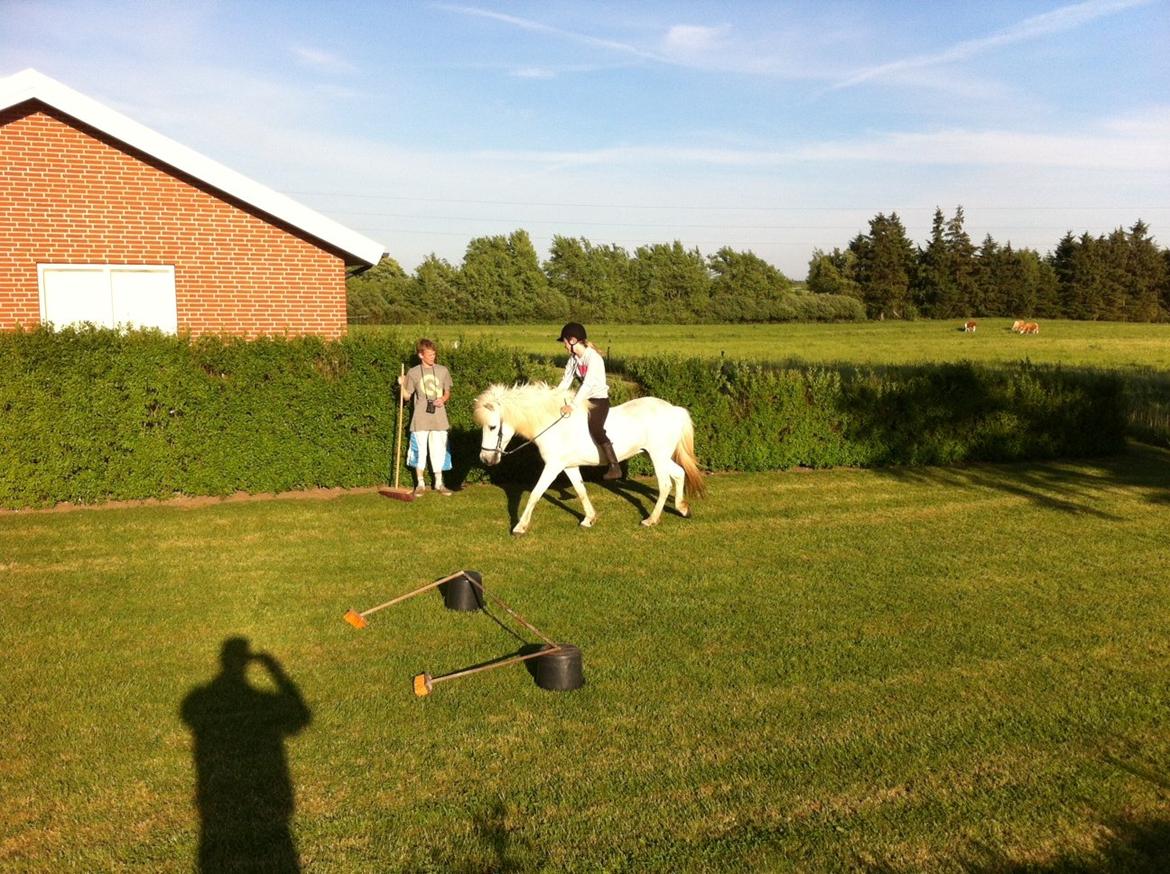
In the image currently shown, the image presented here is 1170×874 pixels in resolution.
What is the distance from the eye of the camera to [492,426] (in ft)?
35.2

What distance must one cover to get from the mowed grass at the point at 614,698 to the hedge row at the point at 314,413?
1.11 meters

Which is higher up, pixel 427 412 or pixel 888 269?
pixel 888 269

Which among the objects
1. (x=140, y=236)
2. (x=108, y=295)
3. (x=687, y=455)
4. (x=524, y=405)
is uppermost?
(x=140, y=236)

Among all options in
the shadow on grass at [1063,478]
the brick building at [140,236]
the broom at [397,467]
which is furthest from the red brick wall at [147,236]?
the shadow on grass at [1063,478]

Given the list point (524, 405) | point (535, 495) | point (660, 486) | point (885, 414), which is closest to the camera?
point (535, 495)

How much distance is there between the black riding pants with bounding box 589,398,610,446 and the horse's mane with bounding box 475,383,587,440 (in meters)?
0.15

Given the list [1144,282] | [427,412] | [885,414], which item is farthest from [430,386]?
[1144,282]

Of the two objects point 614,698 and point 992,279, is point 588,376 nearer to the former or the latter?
point 614,698

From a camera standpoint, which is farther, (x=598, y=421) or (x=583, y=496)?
(x=598, y=421)

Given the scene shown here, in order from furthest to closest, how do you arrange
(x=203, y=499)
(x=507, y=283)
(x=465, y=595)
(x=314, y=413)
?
(x=507, y=283)
(x=314, y=413)
(x=203, y=499)
(x=465, y=595)

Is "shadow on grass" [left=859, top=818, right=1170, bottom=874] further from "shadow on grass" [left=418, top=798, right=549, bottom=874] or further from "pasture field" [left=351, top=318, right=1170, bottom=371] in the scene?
"pasture field" [left=351, top=318, right=1170, bottom=371]

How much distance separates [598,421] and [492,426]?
132 cm

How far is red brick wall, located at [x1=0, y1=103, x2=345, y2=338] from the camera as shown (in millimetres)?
13695

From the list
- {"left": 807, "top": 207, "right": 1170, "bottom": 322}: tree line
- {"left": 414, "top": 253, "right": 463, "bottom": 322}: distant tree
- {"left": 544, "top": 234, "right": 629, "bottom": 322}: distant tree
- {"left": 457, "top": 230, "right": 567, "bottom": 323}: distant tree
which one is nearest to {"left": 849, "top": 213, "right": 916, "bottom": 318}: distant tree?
{"left": 807, "top": 207, "right": 1170, "bottom": 322}: tree line
